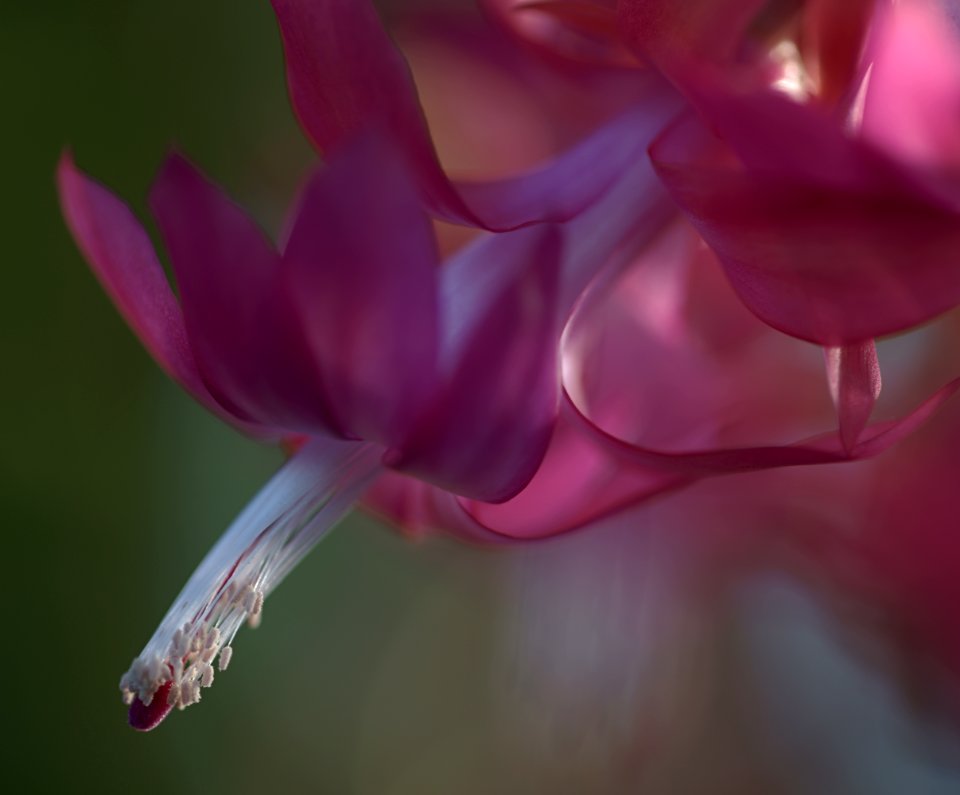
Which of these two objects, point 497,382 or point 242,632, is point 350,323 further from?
point 242,632

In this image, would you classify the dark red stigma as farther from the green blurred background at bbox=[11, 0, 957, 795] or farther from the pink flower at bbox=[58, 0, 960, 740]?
the green blurred background at bbox=[11, 0, 957, 795]

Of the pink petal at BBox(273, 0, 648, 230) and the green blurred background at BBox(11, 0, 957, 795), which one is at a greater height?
the pink petal at BBox(273, 0, 648, 230)

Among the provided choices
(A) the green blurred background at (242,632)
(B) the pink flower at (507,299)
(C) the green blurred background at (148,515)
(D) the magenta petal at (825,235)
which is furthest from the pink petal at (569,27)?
(C) the green blurred background at (148,515)

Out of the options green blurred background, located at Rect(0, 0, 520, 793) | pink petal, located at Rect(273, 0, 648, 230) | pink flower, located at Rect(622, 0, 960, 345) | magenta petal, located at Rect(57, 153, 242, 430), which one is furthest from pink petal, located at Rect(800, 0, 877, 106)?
green blurred background, located at Rect(0, 0, 520, 793)

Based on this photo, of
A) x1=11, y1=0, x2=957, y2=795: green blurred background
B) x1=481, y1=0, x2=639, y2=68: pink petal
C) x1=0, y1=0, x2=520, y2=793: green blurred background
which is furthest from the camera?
x1=0, y1=0, x2=520, y2=793: green blurred background

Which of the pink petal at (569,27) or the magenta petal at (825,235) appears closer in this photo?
the magenta petal at (825,235)

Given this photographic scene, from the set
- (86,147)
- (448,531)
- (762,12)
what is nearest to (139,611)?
(86,147)

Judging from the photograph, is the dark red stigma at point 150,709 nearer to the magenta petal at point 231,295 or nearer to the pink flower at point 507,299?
the pink flower at point 507,299
